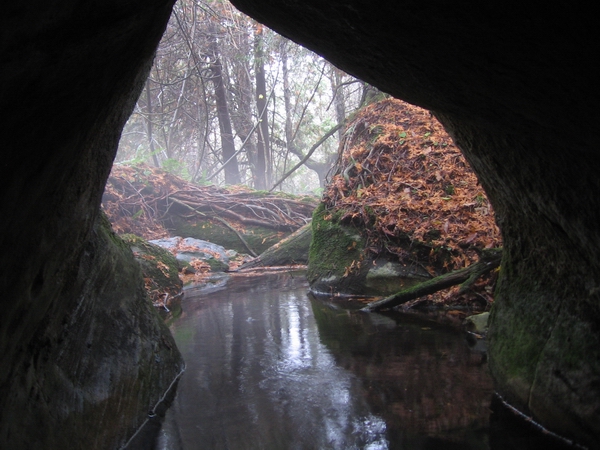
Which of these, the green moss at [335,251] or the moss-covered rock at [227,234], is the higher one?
the moss-covered rock at [227,234]

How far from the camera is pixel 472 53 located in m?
2.02

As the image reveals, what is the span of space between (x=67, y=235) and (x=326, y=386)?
8.81 feet

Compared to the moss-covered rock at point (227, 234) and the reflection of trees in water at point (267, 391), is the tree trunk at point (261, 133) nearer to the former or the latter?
the moss-covered rock at point (227, 234)

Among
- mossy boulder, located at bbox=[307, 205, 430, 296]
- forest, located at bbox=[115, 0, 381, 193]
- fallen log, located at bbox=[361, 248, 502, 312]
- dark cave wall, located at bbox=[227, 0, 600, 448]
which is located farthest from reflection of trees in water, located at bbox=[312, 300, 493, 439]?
forest, located at bbox=[115, 0, 381, 193]

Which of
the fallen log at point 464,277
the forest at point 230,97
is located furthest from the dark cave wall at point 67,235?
the forest at point 230,97

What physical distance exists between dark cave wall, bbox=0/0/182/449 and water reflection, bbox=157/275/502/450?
58cm

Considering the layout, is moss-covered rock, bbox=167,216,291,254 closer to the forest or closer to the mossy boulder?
the forest

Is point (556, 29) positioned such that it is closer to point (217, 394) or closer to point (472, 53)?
point (472, 53)

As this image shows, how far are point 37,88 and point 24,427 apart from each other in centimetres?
173

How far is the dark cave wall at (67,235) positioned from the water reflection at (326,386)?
0.58 metres

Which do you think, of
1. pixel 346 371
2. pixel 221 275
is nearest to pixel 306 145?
pixel 221 275

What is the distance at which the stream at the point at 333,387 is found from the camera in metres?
3.71

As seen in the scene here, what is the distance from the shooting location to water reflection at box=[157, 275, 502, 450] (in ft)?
12.3

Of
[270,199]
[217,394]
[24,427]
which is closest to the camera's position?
[24,427]
